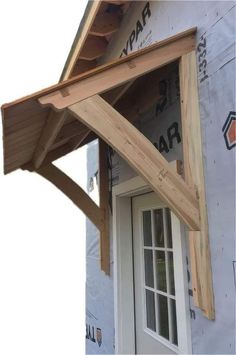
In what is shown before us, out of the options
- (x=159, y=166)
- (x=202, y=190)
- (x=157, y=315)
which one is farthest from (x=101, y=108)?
(x=157, y=315)

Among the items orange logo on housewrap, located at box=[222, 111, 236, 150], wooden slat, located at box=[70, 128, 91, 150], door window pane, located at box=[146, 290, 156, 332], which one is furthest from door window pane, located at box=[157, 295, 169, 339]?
wooden slat, located at box=[70, 128, 91, 150]

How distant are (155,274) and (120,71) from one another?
136cm

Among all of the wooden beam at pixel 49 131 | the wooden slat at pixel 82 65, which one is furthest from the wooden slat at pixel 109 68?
the wooden slat at pixel 82 65

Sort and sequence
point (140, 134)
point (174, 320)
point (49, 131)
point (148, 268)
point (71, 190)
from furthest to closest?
1. point (71, 190)
2. point (148, 268)
3. point (174, 320)
4. point (49, 131)
5. point (140, 134)

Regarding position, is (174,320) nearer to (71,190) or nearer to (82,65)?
(71,190)

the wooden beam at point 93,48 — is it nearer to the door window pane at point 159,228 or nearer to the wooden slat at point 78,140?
the wooden slat at point 78,140

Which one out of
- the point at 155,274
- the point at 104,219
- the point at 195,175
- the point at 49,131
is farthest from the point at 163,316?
the point at 49,131

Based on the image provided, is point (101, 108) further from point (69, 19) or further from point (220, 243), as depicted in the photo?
point (69, 19)

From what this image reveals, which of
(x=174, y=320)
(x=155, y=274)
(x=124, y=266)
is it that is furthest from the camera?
(x=124, y=266)

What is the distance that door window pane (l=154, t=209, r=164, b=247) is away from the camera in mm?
1893

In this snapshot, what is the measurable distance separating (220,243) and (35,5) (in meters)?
3.09

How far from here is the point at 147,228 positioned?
2121mm

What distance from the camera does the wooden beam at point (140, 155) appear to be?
1091 millimetres

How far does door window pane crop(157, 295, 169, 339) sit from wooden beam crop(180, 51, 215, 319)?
0.80 metres
